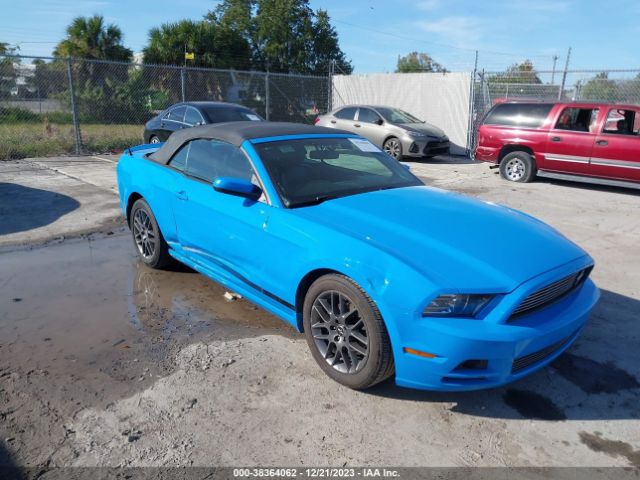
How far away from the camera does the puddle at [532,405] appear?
293 cm

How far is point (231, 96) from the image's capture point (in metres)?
19.8

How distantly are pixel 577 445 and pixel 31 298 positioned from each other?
14.1ft

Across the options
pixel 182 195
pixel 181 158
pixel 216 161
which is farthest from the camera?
pixel 181 158

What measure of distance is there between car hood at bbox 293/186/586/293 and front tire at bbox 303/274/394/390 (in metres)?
0.33

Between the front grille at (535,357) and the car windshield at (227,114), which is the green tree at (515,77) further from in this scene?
the front grille at (535,357)

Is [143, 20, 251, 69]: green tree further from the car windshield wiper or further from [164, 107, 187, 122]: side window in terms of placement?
the car windshield wiper

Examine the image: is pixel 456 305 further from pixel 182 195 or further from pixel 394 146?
pixel 394 146

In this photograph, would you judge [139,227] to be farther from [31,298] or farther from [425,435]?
[425,435]

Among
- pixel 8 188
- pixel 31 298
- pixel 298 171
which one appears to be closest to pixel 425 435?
pixel 298 171

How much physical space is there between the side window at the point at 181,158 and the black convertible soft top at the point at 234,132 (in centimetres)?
5

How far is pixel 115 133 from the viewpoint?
15.1 metres

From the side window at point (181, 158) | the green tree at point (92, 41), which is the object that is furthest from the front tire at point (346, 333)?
the green tree at point (92, 41)

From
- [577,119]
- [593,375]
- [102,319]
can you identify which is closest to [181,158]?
[102,319]

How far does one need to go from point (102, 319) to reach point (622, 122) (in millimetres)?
9600
